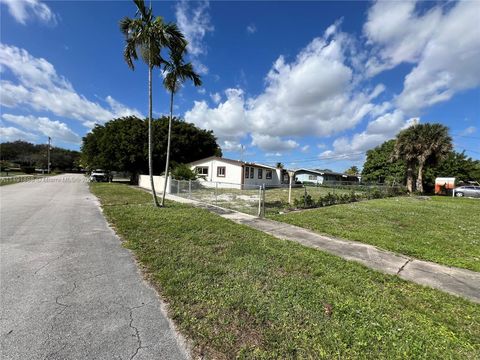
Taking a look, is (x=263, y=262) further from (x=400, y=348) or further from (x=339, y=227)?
(x=339, y=227)

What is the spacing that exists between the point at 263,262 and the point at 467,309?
9.43ft

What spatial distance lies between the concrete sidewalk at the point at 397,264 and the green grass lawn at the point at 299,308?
414 mm

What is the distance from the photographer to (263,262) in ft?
14.8

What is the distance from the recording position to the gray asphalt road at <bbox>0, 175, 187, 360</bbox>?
2.30 meters

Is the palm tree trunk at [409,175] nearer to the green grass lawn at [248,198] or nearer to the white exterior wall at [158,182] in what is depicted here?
the green grass lawn at [248,198]

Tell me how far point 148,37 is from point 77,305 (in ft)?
31.9

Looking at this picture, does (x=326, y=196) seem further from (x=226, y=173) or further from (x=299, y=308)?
(x=226, y=173)

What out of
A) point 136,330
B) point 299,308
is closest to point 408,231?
point 299,308

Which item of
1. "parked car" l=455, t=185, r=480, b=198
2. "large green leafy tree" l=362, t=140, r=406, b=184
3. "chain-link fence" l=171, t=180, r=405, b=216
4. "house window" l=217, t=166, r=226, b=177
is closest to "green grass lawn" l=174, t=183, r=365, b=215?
"chain-link fence" l=171, t=180, r=405, b=216

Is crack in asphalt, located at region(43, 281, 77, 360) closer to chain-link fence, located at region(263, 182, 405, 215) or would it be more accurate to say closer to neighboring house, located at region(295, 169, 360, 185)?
chain-link fence, located at region(263, 182, 405, 215)

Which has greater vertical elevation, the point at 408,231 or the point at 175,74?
the point at 175,74

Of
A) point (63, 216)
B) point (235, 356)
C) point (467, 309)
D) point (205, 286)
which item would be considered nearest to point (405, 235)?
point (467, 309)

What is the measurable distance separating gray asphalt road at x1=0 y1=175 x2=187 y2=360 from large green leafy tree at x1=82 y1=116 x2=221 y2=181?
75.9ft

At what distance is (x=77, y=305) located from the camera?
9.85ft
